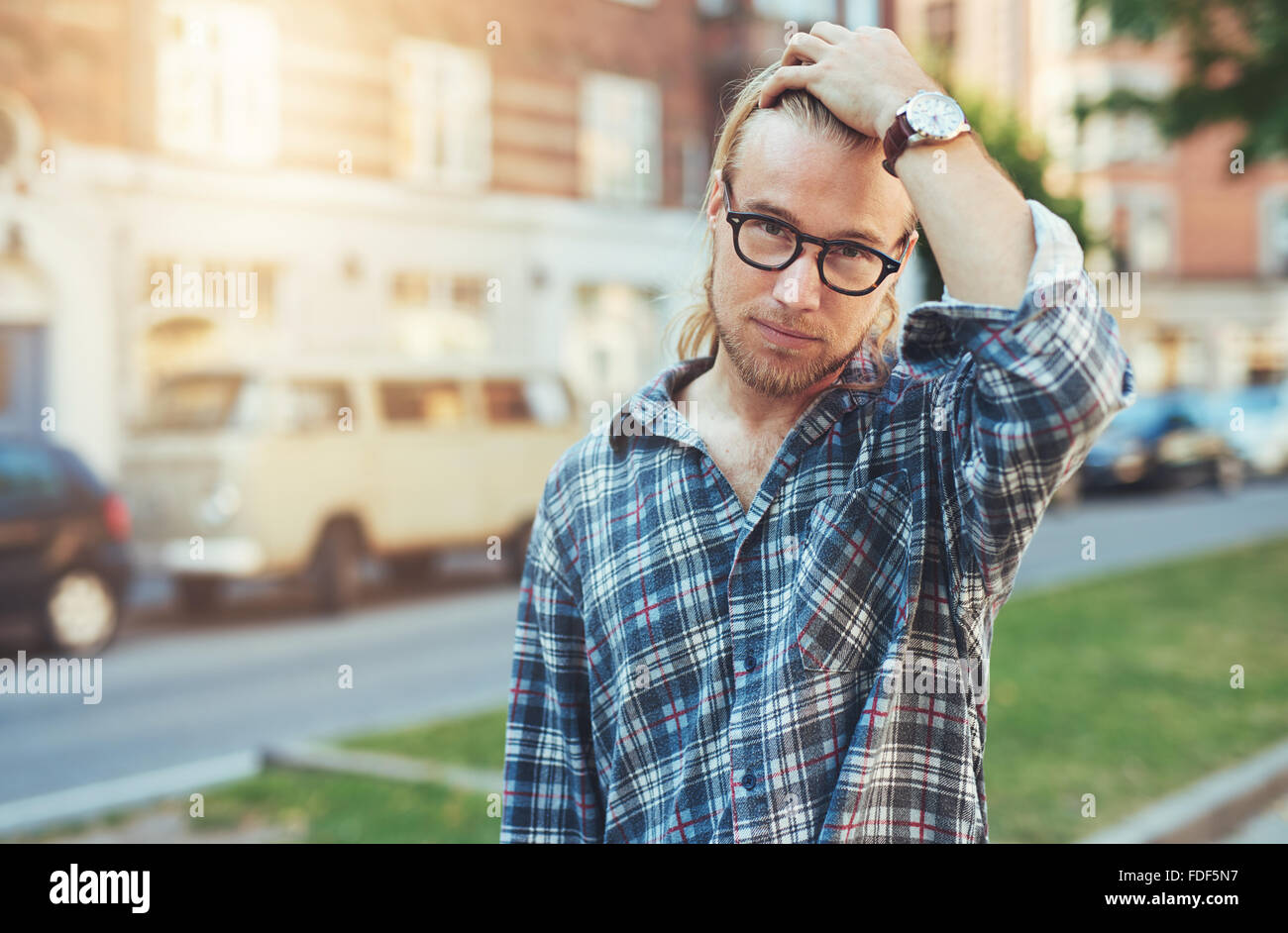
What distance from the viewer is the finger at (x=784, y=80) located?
1.50 metres

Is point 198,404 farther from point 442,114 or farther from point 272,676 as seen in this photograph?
point 442,114

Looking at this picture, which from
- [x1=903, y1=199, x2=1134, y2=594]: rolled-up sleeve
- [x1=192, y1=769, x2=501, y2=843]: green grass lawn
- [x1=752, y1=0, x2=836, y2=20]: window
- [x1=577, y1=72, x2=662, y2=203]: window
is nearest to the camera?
[x1=903, y1=199, x2=1134, y2=594]: rolled-up sleeve

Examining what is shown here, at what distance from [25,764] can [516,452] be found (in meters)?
6.45

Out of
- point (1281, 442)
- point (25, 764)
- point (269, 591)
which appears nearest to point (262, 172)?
point (269, 591)

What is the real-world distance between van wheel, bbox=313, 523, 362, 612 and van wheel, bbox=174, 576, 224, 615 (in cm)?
98

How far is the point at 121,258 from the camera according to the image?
14906mm

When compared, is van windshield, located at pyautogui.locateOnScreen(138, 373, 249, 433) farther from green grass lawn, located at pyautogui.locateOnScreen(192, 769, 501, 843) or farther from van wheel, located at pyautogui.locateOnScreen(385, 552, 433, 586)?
green grass lawn, located at pyautogui.locateOnScreen(192, 769, 501, 843)

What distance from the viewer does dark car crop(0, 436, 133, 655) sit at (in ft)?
27.3

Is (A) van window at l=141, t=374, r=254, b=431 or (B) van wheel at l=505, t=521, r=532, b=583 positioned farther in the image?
(B) van wheel at l=505, t=521, r=532, b=583

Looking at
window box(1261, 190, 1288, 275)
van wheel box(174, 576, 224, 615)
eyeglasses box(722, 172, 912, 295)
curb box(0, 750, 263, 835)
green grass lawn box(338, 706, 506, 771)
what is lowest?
curb box(0, 750, 263, 835)

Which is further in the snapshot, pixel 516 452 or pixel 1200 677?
pixel 516 452

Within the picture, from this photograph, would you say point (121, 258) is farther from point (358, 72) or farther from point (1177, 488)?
point (1177, 488)

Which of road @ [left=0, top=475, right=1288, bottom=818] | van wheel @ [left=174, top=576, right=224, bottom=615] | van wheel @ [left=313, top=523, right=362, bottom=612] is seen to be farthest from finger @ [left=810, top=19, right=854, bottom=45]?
van wheel @ [left=174, top=576, right=224, bottom=615]

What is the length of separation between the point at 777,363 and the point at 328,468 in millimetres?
9712
